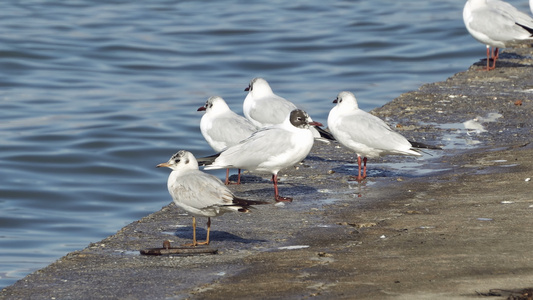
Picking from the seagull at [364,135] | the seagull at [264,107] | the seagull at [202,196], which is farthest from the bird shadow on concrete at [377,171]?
the seagull at [202,196]

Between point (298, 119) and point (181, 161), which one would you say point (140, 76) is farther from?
point (181, 161)

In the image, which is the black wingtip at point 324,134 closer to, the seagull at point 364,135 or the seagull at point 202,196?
the seagull at point 364,135

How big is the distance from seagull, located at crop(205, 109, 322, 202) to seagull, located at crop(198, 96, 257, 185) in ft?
2.53

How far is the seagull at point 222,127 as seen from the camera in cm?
905

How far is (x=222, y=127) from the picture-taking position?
918cm

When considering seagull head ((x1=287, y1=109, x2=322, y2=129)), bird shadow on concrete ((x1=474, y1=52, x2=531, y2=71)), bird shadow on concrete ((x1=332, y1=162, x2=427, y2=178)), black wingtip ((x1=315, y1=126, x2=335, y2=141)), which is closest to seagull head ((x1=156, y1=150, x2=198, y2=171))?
seagull head ((x1=287, y1=109, x2=322, y2=129))

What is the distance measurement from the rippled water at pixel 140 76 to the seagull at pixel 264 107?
7.01 feet

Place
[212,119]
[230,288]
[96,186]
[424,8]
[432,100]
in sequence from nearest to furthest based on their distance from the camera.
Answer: [230,288] → [212,119] → [432,100] → [96,186] → [424,8]

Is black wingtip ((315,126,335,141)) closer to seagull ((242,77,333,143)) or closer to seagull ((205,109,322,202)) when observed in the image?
seagull ((242,77,333,143))

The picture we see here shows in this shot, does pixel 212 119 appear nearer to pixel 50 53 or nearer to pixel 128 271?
pixel 128 271

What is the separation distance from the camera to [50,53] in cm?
2177

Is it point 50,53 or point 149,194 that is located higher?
point 50,53

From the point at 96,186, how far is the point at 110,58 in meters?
8.38

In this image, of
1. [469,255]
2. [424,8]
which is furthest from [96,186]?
[424,8]
